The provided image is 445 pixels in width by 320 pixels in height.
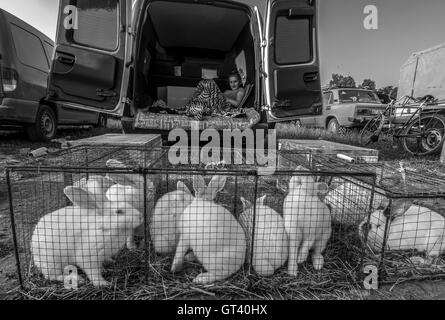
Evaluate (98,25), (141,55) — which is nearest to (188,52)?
(141,55)

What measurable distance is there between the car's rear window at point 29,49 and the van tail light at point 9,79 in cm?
33

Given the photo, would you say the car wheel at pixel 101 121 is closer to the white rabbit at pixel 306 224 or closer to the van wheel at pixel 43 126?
the van wheel at pixel 43 126

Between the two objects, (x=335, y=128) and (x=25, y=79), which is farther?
(x=335, y=128)

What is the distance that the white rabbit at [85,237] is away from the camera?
1.39m

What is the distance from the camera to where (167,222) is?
1567 millimetres

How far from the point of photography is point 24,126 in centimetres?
514

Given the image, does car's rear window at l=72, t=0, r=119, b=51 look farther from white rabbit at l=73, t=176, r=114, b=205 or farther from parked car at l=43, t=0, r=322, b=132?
white rabbit at l=73, t=176, r=114, b=205

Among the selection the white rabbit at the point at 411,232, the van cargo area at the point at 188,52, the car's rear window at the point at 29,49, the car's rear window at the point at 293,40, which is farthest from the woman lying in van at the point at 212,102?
the white rabbit at the point at 411,232

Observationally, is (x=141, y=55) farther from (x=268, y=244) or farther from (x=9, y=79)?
(x=268, y=244)

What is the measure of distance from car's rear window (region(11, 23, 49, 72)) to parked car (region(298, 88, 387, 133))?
5.97m

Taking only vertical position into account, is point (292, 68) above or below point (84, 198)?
above

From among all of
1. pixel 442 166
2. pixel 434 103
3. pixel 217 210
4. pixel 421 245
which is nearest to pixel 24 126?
pixel 217 210

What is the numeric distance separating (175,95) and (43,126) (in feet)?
7.68

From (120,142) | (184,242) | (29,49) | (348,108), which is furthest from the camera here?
(348,108)
